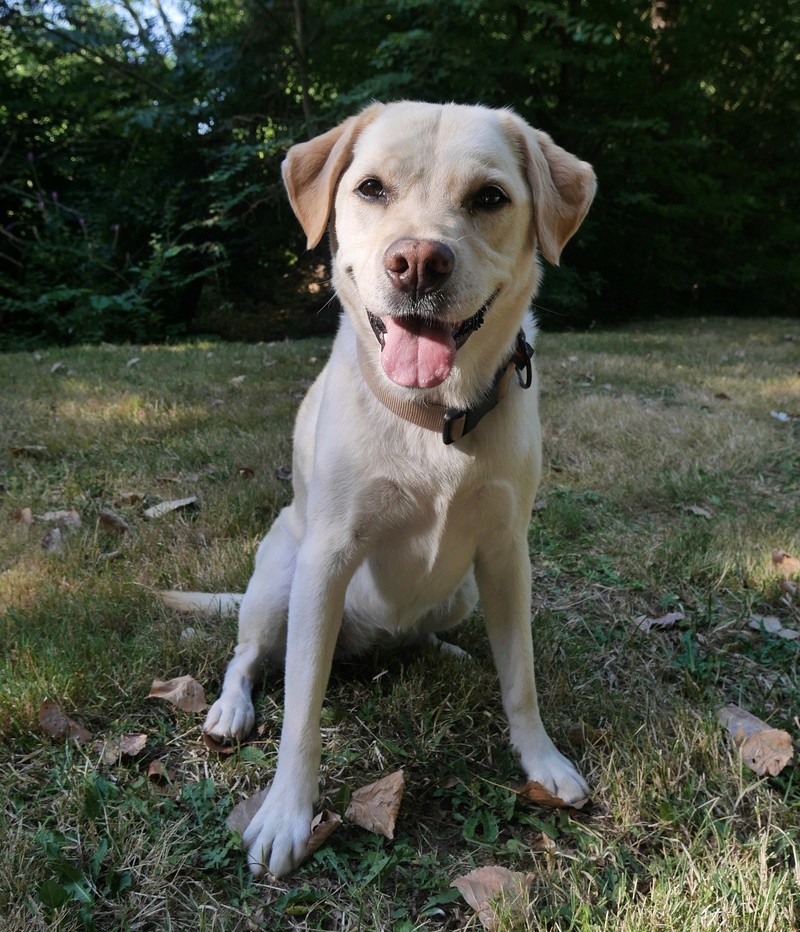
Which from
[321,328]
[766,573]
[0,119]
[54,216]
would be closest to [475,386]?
[766,573]

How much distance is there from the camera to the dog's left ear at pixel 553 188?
6.17ft

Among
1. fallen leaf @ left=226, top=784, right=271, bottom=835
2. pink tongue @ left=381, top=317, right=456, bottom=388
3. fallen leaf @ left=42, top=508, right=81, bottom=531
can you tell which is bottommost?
fallen leaf @ left=42, top=508, right=81, bottom=531

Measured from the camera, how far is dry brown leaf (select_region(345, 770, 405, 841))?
161 centimetres

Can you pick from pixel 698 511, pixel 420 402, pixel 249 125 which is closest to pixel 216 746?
pixel 420 402

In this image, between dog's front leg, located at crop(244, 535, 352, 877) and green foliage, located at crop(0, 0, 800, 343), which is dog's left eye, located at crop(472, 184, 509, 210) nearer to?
dog's front leg, located at crop(244, 535, 352, 877)

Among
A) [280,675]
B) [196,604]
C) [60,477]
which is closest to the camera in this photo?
[280,675]

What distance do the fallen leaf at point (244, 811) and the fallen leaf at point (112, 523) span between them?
1.53 metres

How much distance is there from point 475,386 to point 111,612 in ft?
4.45

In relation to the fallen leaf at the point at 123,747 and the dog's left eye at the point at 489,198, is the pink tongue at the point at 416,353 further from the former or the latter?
the fallen leaf at the point at 123,747

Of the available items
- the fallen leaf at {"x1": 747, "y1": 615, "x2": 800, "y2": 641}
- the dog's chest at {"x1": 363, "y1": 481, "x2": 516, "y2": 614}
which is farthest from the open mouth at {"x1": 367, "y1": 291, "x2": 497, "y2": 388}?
the fallen leaf at {"x1": 747, "y1": 615, "x2": 800, "y2": 641}

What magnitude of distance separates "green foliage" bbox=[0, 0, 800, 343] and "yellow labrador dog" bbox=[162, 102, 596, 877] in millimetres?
7654

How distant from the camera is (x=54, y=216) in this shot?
9.83m

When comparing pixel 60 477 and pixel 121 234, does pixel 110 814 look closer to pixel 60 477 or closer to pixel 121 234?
pixel 60 477

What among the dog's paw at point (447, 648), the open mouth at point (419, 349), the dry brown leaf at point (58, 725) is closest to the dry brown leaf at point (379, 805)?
the dog's paw at point (447, 648)
